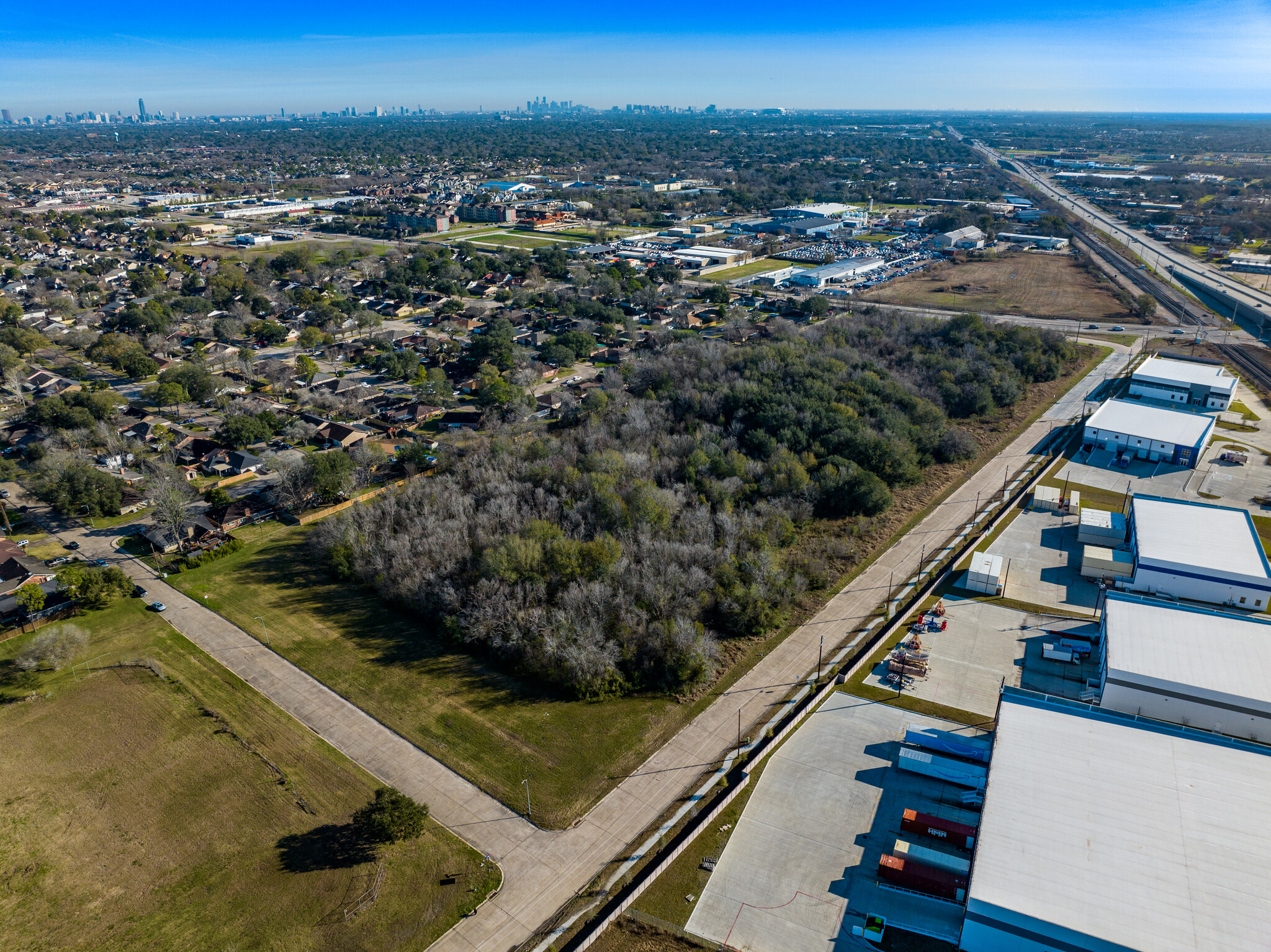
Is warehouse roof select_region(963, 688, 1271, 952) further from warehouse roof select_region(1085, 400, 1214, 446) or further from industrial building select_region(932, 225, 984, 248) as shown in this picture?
industrial building select_region(932, 225, 984, 248)

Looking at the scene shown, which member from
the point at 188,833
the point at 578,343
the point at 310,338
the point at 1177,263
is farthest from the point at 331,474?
the point at 1177,263

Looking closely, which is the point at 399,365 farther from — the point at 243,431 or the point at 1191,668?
the point at 1191,668

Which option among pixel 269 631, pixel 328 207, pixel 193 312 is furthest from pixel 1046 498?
pixel 328 207

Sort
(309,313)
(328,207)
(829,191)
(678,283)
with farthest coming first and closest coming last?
1. (829,191)
2. (328,207)
3. (678,283)
4. (309,313)

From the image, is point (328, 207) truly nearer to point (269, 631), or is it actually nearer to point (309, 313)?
point (309, 313)

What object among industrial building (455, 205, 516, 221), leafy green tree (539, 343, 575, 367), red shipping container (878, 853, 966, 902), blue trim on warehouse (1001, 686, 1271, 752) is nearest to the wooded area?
red shipping container (878, 853, 966, 902)

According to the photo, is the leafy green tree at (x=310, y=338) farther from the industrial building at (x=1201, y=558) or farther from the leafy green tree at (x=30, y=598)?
the industrial building at (x=1201, y=558)

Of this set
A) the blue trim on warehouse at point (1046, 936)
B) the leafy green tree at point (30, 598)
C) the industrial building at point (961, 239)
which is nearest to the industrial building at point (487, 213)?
the industrial building at point (961, 239)
